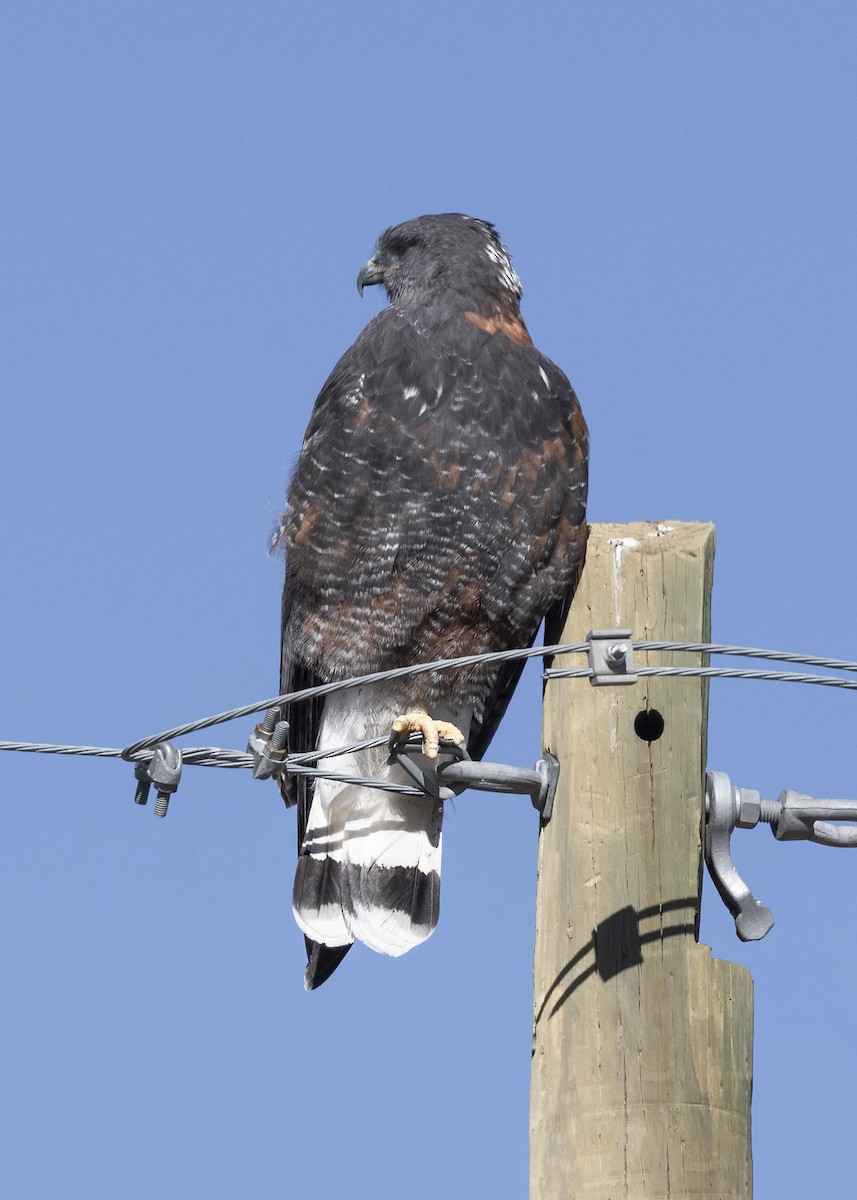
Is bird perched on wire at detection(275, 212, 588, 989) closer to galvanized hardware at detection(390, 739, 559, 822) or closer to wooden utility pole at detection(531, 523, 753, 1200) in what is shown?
galvanized hardware at detection(390, 739, 559, 822)

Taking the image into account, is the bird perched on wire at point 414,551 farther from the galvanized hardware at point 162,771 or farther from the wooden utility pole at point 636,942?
the galvanized hardware at point 162,771

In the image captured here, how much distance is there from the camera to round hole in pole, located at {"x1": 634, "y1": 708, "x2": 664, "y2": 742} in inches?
142

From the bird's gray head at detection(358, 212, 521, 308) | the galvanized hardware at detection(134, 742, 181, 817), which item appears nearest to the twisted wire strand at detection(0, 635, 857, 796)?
the galvanized hardware at detection(134, 742, 181, 817)

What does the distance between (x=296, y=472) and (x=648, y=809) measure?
67.3 inches

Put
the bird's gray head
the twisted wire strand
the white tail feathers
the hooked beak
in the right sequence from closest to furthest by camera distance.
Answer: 1. the twisted wire strand
2. the white tail feathers
3. the bird's gray head
4. the hooked beak

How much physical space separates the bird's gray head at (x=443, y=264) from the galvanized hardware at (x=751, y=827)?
196cm

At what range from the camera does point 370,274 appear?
18.3ft

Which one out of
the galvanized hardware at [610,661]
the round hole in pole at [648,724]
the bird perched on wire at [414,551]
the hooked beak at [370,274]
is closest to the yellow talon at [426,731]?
the bird perched on wire at [414,551]

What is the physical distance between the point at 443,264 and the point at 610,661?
223 cm

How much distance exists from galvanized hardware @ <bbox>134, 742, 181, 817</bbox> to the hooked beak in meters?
2.57

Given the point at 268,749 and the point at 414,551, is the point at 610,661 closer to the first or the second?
the point at 268,749

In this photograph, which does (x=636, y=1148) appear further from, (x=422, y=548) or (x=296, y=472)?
(x=296, y=472)

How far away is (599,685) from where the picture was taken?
3.28 meters

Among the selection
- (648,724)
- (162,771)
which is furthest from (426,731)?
(162,771)
